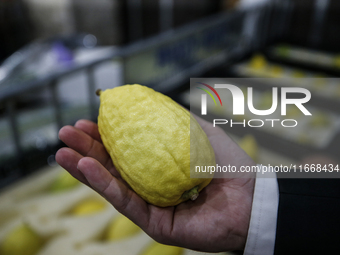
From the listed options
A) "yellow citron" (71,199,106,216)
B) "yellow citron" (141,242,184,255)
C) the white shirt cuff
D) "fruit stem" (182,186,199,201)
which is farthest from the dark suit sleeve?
"yellow citron" (71,199,106,216)

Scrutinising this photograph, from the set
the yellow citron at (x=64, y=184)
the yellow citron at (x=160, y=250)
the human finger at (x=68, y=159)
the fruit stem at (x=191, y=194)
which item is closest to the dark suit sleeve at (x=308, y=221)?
the fruit stem at (x=191, y=194)

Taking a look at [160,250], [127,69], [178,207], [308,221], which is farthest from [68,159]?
[127,69]

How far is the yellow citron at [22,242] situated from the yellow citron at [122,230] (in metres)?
0.29

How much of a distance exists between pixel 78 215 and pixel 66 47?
8.74ft

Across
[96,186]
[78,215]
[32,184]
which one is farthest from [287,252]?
[32,184]

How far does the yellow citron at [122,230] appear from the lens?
45.5 inches

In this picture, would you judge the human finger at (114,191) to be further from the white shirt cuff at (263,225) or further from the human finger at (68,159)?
the white shirt cuff at (263,225)

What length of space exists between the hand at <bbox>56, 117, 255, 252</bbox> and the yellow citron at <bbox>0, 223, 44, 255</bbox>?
47 centimetres

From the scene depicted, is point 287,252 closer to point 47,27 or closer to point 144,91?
point 144,91

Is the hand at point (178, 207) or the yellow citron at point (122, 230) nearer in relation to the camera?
the hand at point (178, 207)

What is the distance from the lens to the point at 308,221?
0.85m

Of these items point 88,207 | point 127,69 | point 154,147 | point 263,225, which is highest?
point 154,147

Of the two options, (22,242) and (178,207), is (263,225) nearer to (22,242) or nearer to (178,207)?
(178,207)

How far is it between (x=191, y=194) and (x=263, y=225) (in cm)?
25
